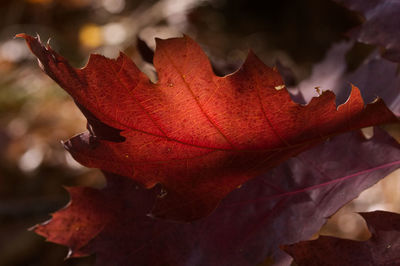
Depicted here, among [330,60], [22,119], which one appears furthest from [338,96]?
[22,119]

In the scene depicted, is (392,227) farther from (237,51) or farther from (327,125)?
(237,51)

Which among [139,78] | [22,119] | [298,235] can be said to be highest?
[139,78]

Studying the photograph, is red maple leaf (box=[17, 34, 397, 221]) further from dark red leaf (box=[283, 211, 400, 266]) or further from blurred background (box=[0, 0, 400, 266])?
blurred background (box=[0, 0, 400, 266])

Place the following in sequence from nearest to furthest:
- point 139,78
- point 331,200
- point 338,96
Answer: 1. point 139,78
2. point 331,200
3. point 338,96

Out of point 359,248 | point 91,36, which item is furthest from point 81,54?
point 359,248

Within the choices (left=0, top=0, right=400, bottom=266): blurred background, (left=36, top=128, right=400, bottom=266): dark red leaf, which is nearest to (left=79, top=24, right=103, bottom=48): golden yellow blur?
(left=0, top=0, right=400, bottom=266): blurred background
